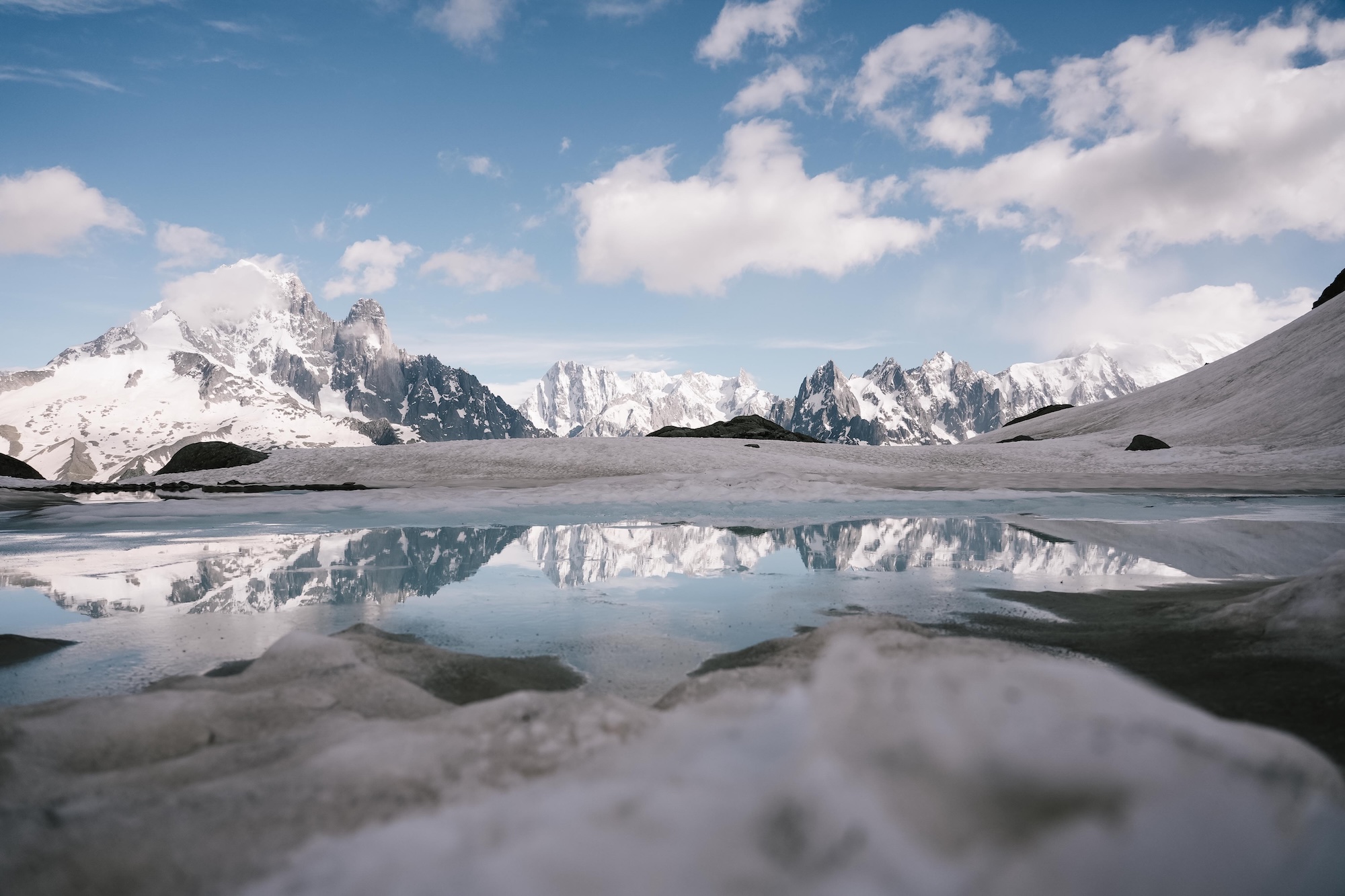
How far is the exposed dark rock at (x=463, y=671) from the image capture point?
3.89 meters

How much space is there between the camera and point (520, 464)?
1088 inches

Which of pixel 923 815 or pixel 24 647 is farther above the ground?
pixel 923 815

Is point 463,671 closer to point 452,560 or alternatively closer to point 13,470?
point 452,560

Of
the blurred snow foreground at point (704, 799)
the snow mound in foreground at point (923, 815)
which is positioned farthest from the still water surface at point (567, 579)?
the snow mound in foreground at point (923, 815)

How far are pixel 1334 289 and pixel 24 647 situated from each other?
84005mm

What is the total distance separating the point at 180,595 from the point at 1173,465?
103 ft

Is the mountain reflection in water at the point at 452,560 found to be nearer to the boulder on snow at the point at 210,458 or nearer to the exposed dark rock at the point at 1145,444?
the boulder on snow at the point at 210,458

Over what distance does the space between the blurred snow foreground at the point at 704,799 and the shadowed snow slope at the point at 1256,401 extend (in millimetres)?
36291

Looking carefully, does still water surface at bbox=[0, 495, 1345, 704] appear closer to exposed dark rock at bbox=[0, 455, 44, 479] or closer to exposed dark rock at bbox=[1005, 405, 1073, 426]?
exposed dark rock at bbox=[0, 455, 44, 479]

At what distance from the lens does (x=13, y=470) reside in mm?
29172

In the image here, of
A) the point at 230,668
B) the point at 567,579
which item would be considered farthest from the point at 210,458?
the point at 230,668

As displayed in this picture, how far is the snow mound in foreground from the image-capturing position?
1.92 metres

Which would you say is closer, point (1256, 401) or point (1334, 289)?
point (1256, 401)

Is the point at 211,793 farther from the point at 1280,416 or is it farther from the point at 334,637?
the point at 1280,416
